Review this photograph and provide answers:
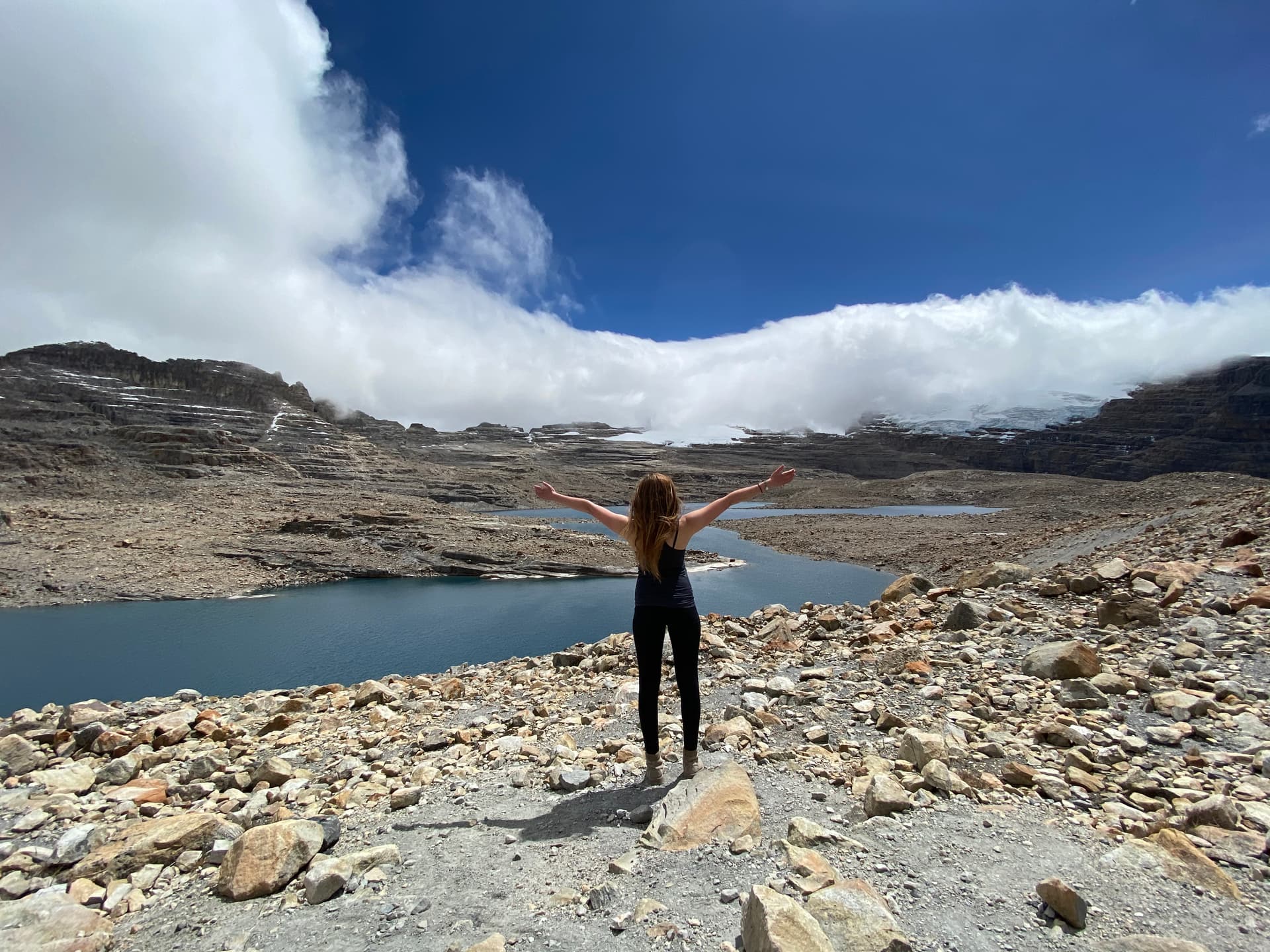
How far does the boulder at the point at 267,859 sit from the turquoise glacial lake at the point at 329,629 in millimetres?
15968

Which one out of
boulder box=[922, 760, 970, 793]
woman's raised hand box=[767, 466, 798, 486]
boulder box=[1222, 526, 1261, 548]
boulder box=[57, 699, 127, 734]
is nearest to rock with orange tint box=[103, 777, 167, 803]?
boulder box=[57, 699, 127, 734]

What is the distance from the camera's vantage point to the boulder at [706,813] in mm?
3119

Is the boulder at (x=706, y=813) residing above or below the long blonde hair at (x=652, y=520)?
below

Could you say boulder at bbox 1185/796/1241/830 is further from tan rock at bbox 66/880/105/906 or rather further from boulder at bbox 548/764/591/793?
tan rock at bbox 66/880/105/906

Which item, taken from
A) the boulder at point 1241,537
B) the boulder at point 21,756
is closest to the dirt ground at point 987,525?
the boulder at point 1241,537

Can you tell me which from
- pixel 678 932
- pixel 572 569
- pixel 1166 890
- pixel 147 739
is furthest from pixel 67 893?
pixel 572 569

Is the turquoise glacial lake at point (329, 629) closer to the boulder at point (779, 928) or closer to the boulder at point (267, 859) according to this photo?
the boulder at point (267, 859)

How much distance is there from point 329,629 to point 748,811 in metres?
29.0

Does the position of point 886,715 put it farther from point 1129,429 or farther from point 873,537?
point 1129,429

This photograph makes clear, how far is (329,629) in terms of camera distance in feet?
90.4

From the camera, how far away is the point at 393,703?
7.97m

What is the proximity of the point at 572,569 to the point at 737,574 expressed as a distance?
36.7ft

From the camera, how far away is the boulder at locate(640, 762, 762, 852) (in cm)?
312

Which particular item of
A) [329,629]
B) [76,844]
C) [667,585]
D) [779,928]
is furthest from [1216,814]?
[329,629]
